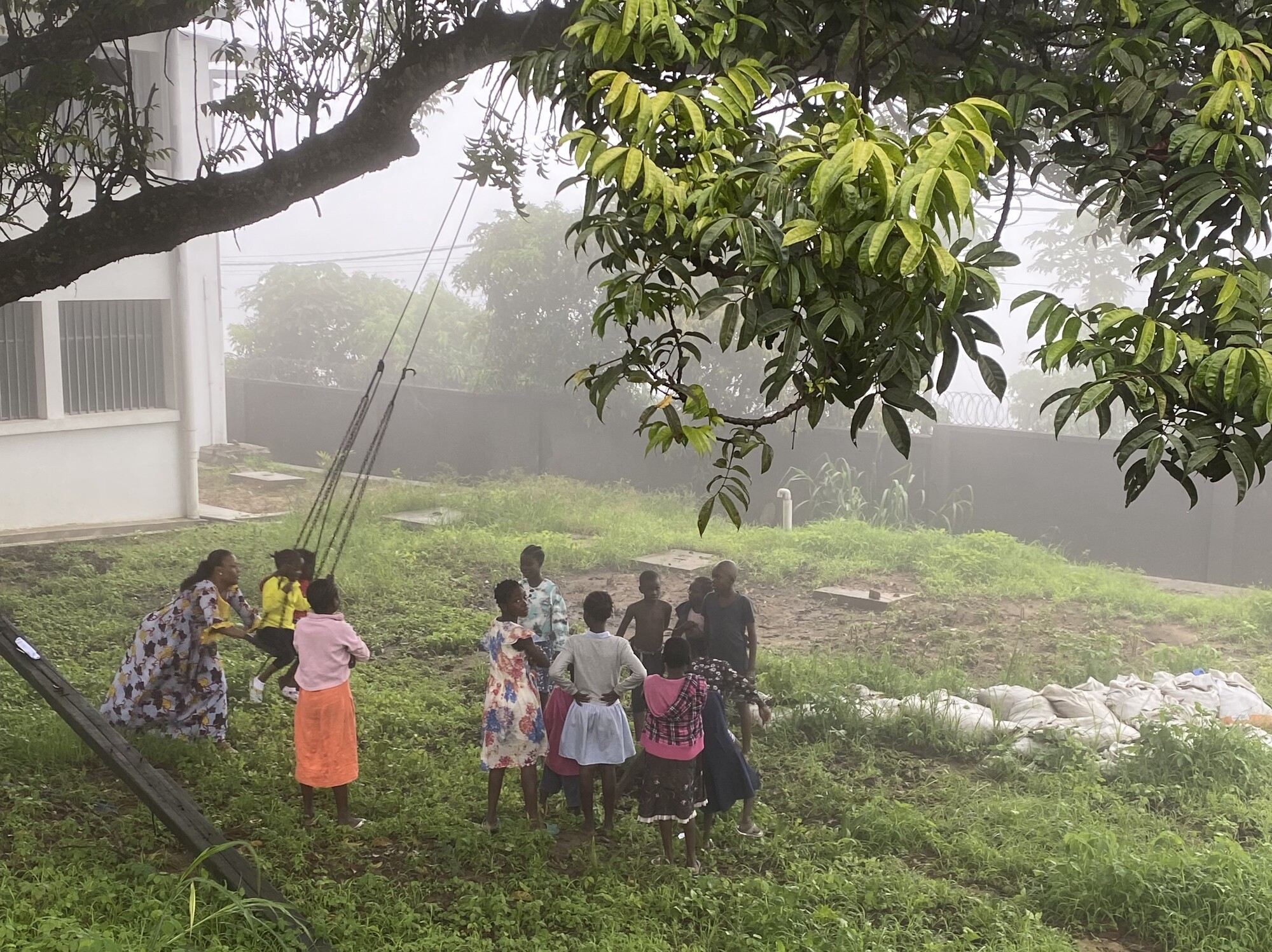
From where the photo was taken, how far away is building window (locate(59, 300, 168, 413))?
841 centimetres

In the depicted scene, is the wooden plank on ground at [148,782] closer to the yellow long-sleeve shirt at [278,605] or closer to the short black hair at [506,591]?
the yellow long-sleeve shirt at [278,605]

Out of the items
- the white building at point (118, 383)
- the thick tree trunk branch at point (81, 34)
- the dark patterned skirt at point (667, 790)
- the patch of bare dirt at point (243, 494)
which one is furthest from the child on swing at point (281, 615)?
the patch of bare dirt at point (243, 494)

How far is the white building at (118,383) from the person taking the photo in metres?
8.13

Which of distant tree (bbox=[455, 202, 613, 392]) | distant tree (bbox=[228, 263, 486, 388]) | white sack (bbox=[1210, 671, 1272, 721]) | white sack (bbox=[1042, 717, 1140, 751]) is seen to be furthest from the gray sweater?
distant tree (bbox=[228, 263, 486, 388])

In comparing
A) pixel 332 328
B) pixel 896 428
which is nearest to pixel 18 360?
pixel 896 428

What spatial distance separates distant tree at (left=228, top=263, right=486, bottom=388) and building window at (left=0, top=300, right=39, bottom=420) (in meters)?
8.05

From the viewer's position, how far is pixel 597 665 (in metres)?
3.99

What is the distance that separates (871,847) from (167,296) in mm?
6769

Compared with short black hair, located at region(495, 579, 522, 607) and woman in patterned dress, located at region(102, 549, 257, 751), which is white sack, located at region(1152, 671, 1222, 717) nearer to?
short black hair, located at region(495, 579, 522, 607)

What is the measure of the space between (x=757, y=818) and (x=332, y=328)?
45.5ft

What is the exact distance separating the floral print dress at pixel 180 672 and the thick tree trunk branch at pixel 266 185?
1.48 meters

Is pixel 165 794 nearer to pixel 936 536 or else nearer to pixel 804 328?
pixel 804 328

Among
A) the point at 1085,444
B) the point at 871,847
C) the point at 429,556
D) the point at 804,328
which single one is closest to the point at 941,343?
the point at 804,328

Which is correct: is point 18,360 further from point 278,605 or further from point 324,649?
point 324,649
